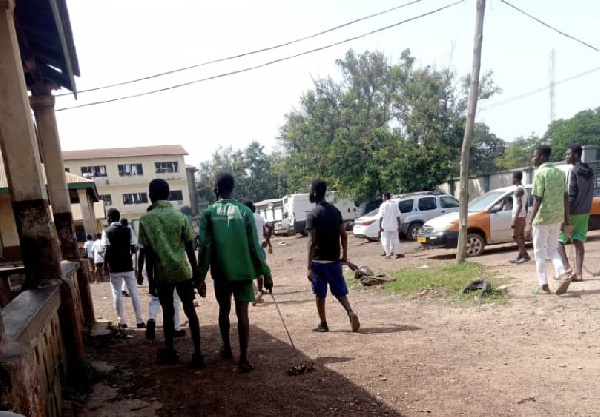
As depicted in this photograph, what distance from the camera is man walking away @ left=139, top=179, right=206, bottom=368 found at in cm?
465

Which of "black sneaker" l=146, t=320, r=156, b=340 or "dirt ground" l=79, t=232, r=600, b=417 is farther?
"black sneaker" l=146, t=320, r=156, b=340

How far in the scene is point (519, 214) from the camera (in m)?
9.11

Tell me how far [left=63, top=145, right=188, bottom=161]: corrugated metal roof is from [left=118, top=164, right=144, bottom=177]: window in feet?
3.48

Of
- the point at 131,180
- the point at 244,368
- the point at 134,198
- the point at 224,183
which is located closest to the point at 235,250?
the point at 224,183

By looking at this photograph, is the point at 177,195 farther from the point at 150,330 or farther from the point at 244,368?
the point at 244,368

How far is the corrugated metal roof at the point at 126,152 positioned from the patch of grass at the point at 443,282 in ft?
141

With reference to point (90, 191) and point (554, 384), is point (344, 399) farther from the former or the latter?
point (90, 191)

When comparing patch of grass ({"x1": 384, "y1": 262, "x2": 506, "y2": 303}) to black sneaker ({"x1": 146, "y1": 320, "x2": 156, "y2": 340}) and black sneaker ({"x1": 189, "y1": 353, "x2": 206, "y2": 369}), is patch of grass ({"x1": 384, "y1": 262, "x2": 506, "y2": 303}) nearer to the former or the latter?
black sneaker ({"x1": 189, "y1": 353, "x2": 206, "y2": 369})

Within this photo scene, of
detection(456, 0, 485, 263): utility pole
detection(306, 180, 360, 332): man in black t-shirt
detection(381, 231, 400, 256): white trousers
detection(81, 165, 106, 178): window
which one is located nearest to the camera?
detection(306, 180, 360, 332): man in black t-shirt

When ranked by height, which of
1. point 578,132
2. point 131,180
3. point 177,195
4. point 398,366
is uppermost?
point 578,132

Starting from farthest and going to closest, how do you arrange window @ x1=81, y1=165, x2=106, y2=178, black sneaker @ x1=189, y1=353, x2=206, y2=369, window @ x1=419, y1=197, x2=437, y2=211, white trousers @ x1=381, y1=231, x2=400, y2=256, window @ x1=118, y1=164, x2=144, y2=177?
1. window @ x1=118, y1=164, x2=144, y2=177
2. window @ x1=81, y1=165, x2=106, y2=178
3. window @ x1=419, y1=197, x2=437, y2=211
4. white trousers @ x1=381, y1=231, x2=400, y2=256
5. black sneaker @ x1=189, y1=353, x2=206, y2=369

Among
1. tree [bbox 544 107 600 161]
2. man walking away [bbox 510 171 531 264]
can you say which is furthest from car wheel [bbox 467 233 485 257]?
tree [bbox 544 107 600 161]

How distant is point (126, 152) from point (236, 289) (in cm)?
4770

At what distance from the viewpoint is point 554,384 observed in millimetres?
3609
